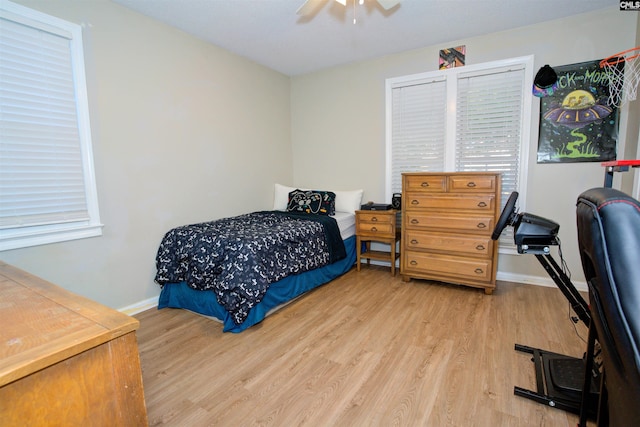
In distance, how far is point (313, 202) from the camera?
12.4 feet

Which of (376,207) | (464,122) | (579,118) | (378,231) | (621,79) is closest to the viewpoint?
(621,79)

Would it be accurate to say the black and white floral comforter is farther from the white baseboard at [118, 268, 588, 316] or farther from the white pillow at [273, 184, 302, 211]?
the white pillow at [273, 184, 302, 211]

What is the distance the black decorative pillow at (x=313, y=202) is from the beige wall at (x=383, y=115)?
1.50 ft

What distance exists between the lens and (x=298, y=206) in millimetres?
3834

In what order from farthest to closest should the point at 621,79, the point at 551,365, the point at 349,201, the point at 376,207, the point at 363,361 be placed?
the point at 349,201 → the point at 376,207 → the point at 621,79 → the point at 363,361 → the point at 551,365

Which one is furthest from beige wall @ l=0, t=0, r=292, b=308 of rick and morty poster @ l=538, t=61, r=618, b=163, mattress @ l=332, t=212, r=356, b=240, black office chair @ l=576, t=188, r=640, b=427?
rick and morty poster @ l=538, t=61, r=618, b=163

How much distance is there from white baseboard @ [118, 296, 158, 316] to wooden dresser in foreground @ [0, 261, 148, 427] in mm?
1982

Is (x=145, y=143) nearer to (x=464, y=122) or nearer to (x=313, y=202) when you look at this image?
(x=313, y=202)

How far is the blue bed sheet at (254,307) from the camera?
2.37 meters

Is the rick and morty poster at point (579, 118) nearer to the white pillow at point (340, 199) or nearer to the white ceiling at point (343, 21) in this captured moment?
the white ceiling at point (343, 21)

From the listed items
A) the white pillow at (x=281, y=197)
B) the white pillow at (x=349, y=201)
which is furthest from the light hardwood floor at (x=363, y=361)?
the white pillow at (x=281, y=197)

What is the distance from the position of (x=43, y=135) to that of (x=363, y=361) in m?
2.66

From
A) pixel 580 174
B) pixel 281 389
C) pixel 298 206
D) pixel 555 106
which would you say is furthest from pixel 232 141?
pixel 580 174

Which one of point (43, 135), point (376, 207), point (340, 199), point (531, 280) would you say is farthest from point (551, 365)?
point (43, 135)
